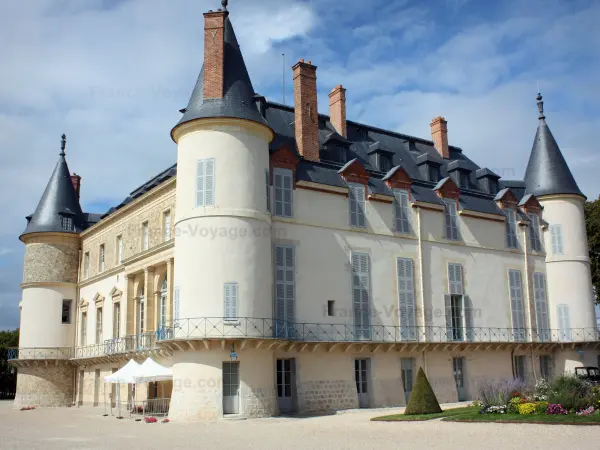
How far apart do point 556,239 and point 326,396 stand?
53.4 ft

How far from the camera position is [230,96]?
79.6 feet

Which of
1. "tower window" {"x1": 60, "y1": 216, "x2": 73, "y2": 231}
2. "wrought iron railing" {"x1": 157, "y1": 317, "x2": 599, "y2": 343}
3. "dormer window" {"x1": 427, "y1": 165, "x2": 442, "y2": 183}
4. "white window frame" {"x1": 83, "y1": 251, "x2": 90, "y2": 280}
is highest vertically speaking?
"dormer window" {"x1": 427, "y1": 165, "x2": 442, "y2": 183}

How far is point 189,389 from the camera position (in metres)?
21.9

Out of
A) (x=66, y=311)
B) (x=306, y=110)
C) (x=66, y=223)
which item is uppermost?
(x=306, y=110)

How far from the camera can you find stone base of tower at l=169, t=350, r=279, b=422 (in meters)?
21.6

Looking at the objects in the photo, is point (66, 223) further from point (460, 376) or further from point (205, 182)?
point (460, 376)

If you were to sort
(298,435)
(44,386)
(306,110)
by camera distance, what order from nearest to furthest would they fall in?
(298,435), (306,110), (44,386)

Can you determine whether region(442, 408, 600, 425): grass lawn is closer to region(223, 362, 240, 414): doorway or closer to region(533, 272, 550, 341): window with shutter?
region(223, 362, 240, 414): doorway

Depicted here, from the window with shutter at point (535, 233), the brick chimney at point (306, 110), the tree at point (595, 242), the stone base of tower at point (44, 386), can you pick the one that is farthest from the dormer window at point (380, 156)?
the stone base of tower at point (44, 386)

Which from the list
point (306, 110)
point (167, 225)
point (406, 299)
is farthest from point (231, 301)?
point (306, 110)

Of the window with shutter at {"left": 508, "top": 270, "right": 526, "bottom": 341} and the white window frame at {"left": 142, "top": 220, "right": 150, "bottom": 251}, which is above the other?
the white window frame at {"left": 142, "top": 220, "right": 150, "bottom": 251}

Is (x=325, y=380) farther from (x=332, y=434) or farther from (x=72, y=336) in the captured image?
(x=72, y=336)

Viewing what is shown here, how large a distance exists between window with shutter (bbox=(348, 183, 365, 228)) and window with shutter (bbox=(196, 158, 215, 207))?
6.60 meters

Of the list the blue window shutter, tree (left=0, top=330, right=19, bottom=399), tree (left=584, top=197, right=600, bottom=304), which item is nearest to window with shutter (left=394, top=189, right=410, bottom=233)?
the blue window shutter
